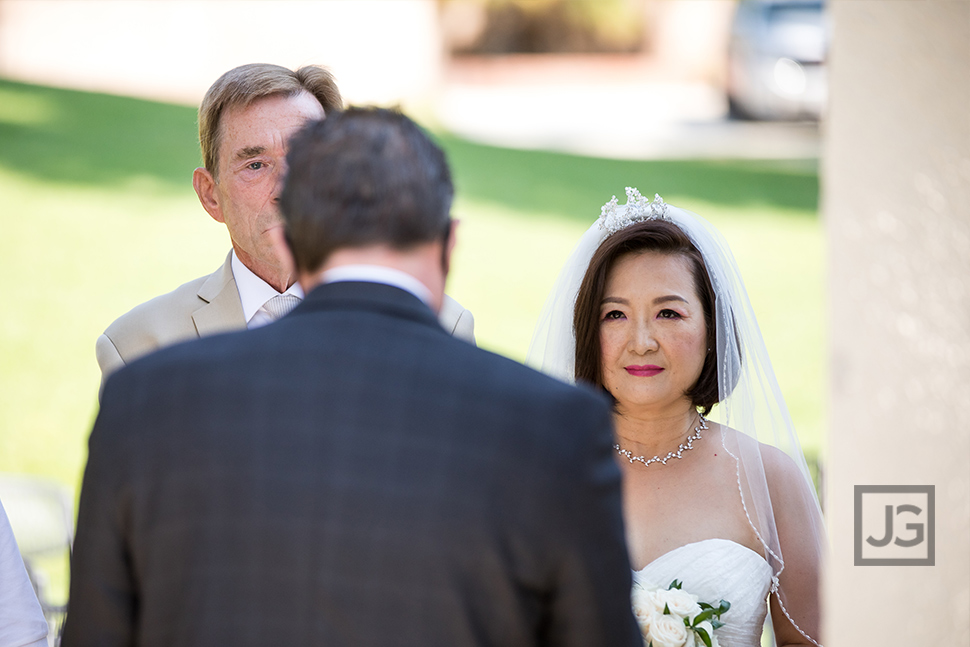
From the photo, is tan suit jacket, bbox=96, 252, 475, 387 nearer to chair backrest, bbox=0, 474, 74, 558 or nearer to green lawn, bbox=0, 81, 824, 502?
chair backrest, bbox=0, 474, 74, 558

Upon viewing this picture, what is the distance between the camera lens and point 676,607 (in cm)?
271

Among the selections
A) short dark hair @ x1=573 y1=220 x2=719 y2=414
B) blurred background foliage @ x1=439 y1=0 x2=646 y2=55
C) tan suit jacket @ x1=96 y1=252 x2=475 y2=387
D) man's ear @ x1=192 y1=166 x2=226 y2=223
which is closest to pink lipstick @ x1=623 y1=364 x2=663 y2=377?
short dark hair @ x1=573 y1=220 x2=719 y2=414

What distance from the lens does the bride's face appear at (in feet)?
10.3

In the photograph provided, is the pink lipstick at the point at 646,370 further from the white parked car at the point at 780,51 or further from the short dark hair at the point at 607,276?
the white parked car at the point at 780,51

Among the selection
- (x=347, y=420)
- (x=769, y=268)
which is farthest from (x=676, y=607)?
(x=769, y=268)

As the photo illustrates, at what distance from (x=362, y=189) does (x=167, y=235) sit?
41.1ft

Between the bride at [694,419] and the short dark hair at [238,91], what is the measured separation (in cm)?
109

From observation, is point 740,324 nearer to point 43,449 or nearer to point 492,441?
point 492,441

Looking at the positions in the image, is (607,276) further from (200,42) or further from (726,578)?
(200,42)

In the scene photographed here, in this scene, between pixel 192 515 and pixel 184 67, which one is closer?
pixel 192 515

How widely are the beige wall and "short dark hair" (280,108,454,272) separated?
584 inches

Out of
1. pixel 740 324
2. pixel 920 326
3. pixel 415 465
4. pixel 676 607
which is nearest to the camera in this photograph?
pixel 415 465

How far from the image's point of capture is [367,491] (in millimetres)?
1487

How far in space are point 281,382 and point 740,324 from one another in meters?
2.08
